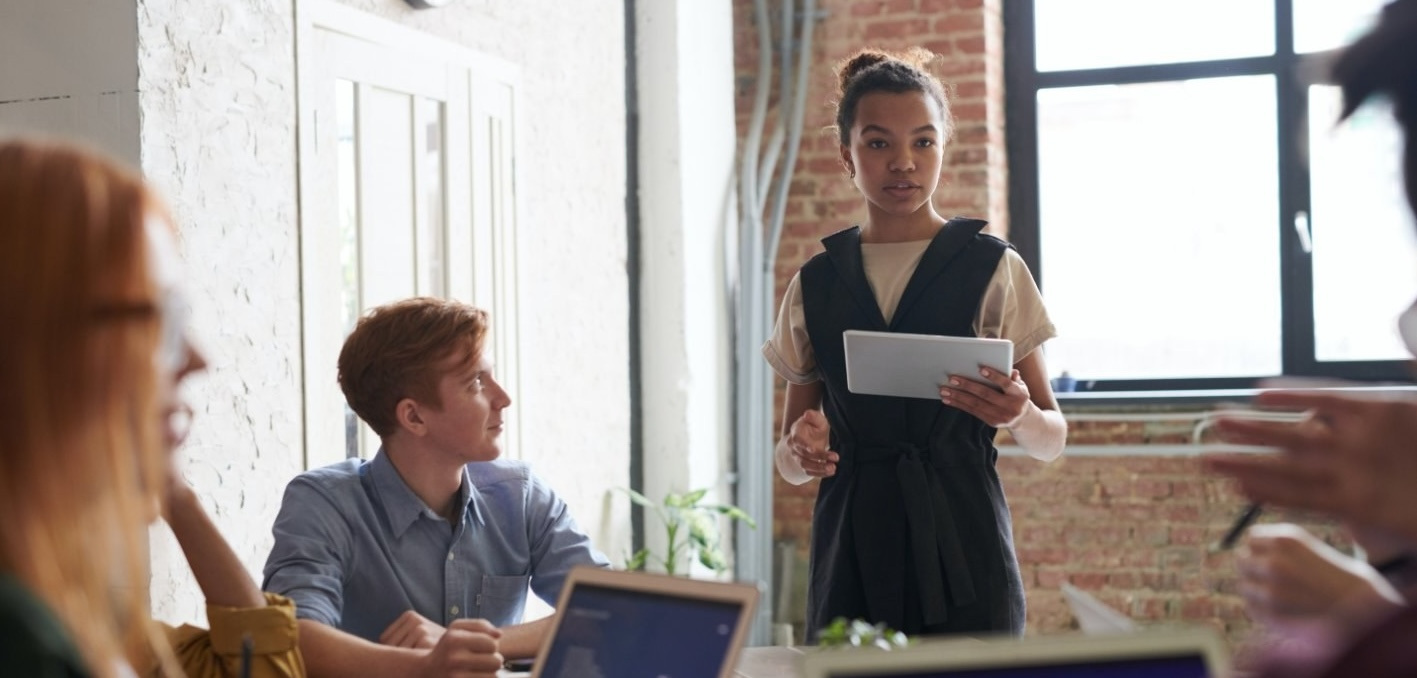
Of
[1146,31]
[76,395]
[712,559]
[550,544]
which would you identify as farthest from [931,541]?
[1146,31]

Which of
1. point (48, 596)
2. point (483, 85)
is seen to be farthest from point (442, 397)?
point (483, 85)

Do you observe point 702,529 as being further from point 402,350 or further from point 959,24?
point 402,350

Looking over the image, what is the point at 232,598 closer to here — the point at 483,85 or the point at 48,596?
the point at 48,596

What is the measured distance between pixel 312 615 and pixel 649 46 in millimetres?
3309

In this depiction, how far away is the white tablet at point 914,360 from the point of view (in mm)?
2371

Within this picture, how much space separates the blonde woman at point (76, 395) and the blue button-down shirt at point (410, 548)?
108 cm

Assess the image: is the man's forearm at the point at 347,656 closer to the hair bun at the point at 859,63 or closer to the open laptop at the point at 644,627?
the open laptop at the point at 644,627

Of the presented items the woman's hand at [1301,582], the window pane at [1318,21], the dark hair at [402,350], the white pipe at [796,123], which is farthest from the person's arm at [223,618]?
the window pane at [1318,21]

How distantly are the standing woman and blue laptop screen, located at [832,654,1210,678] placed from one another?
142 centimetres

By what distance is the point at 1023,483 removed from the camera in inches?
201

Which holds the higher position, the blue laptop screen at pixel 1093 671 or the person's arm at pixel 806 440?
the person's arm at pixel 806 440

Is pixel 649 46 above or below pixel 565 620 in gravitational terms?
above

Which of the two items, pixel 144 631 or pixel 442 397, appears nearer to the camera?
pixel 144 631

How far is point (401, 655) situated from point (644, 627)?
51 cm
